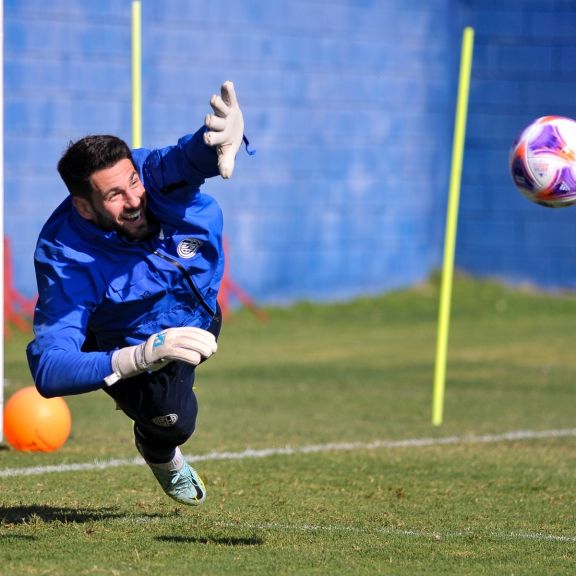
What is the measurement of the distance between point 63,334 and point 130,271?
470mm

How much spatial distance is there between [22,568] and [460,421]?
6.29 m

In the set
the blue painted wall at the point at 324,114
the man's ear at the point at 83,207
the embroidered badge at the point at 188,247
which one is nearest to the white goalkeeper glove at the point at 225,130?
the embroidered badge at the point at 188,247

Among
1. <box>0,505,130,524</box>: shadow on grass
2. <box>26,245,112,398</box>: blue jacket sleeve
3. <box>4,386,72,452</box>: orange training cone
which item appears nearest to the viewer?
<box>26,245,112,398</box>: blue jacket sleeve

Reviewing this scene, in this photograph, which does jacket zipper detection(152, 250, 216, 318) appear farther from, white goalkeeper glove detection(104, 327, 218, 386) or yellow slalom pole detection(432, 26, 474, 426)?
yellow slalom pole detection(432, 26, 474, 426)

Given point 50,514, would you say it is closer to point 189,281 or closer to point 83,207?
point 189,281

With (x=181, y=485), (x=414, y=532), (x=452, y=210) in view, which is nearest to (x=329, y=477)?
(x=181, y=485)

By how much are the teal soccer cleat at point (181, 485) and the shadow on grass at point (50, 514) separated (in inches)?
11.8

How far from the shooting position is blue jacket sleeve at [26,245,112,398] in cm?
546

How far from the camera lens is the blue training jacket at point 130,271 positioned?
5637 millimetres

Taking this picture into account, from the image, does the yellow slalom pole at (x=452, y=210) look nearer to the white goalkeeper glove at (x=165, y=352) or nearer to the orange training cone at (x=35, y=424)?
the orange training cone at (x=35, y=424)

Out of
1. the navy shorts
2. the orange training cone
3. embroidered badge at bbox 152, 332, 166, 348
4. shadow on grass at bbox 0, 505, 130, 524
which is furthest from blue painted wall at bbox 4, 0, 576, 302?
embroidered badge at bbox 152, 332, 166, 348

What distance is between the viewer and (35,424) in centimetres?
883

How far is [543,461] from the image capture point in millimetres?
9008

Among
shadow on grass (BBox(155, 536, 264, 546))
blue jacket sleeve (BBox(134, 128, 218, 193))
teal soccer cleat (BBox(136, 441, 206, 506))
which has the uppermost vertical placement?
blue jacket sleeve (BBox(134, 128, 218, 193))
